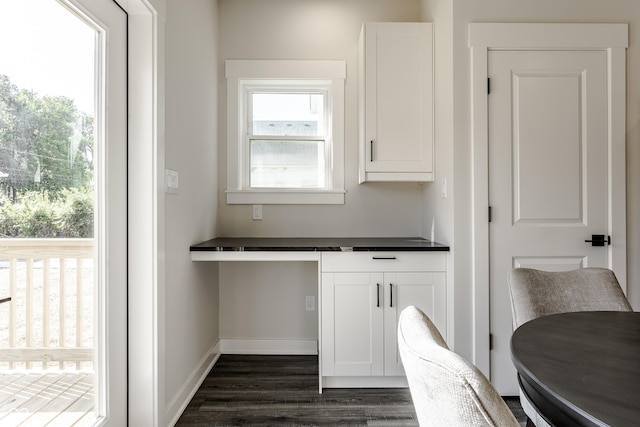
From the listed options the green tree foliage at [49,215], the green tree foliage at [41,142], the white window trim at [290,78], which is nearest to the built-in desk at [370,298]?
the white window trim at [290,78]

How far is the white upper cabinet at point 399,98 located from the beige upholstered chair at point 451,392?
78.2 inches

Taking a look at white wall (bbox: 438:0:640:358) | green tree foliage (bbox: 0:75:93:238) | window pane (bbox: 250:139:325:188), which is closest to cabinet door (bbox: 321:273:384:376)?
white wall (bbox: 438:0:640:358)

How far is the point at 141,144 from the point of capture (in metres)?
1.66

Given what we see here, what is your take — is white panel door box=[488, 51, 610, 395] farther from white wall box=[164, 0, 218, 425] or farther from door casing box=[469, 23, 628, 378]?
white wall box=[164, 0, 218, 425]

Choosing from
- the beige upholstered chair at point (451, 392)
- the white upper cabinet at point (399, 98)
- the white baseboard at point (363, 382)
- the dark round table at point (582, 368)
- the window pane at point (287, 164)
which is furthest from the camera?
the window pane at point (287, 164)

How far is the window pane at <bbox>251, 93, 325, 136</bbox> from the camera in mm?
2910

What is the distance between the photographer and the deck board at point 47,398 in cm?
108

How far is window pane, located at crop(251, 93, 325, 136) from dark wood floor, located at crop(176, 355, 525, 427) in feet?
6.13

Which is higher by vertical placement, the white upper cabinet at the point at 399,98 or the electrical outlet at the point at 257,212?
the white upper cabinet at the point at 399,98

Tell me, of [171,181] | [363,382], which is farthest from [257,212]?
[363,382]

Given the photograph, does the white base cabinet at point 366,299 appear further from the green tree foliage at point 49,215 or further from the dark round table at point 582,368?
the green tree foliage at point 49,215

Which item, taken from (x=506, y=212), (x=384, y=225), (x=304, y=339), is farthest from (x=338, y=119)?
(x=304, y=339)

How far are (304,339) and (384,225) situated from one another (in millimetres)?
1132

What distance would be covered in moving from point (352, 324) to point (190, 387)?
3.47ft
